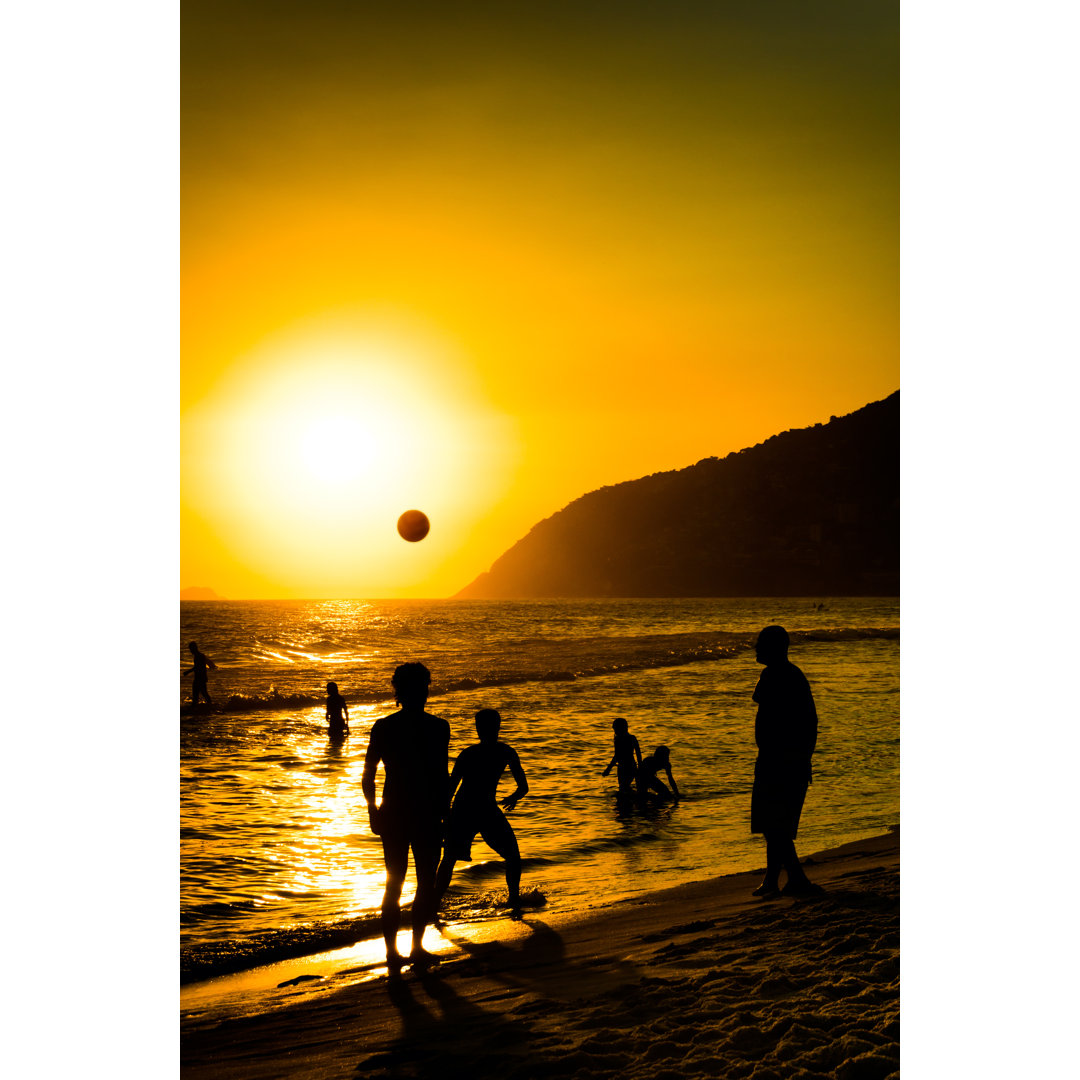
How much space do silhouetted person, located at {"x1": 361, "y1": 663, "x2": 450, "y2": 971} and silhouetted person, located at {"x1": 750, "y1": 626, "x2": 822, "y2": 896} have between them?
1.70 metres

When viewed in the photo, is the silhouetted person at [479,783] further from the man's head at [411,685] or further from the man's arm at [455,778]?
the man's head at [411,685]

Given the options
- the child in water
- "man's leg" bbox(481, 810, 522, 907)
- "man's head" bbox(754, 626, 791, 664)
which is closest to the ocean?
"man's leg" bbox(481, 810, 522, 907)

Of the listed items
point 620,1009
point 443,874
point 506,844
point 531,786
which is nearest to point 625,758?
point 531,786

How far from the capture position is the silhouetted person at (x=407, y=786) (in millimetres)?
4395

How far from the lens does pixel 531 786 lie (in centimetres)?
1126

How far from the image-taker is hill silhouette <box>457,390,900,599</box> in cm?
1005

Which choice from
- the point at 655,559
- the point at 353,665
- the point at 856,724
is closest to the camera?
the point at 856,724

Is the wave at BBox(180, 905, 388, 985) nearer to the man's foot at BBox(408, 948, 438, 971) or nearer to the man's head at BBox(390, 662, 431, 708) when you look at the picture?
the man's foot at BBox(408, 948, 438, 971)
